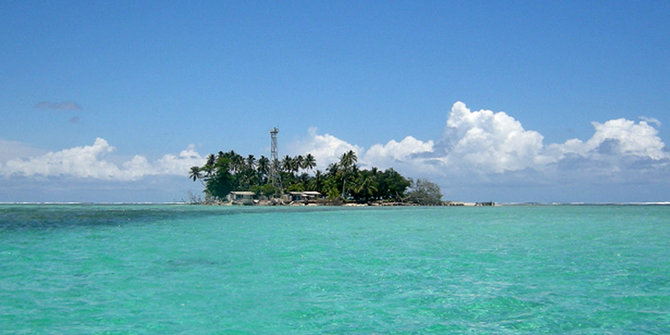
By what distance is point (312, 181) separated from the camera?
134875mm

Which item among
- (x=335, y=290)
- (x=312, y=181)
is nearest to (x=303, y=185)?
(x=312, y=181)

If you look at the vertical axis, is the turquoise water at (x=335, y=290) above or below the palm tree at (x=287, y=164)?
below

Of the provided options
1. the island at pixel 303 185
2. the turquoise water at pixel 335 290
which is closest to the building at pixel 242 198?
the island at pixel 303 185

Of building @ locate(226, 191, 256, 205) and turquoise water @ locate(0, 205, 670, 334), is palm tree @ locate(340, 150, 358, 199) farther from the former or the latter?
turquoise water @ locate(0, 205, 670, 334)

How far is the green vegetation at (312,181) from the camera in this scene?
12231 centimetres

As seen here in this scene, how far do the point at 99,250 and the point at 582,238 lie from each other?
26238mm

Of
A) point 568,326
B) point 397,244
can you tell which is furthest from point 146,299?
point 397,244

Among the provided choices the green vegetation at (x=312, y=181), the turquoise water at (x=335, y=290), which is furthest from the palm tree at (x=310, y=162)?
the turquoise water at (x=335, y=290)

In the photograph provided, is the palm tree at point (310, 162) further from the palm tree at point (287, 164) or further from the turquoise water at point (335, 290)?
the turquoise water at point (335, 290)

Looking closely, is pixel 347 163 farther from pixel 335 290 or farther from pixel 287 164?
pixel 335 290

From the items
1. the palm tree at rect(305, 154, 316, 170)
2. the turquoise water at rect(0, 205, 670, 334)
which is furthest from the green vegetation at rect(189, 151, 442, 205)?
the turquoise water at rect(0, 205, 670, 334)

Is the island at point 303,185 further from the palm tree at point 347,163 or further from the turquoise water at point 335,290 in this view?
the turquoise water at point 335,290

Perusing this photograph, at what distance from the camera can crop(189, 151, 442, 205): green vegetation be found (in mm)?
122312

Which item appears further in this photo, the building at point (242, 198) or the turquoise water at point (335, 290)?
the building at point (242, 198)
